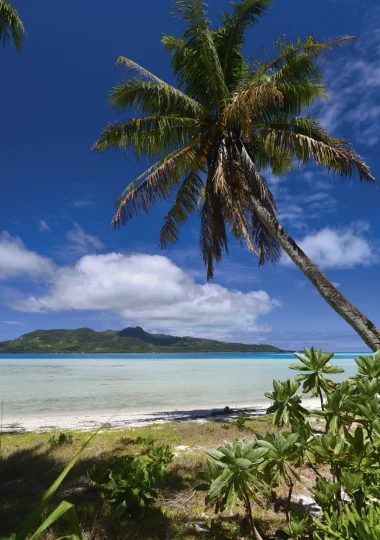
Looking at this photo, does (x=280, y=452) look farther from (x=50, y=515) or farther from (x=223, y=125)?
Answer: (x=223, y=125)

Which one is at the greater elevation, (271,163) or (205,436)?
(271,163)

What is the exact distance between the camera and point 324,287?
700 cm

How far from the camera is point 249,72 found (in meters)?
10.9

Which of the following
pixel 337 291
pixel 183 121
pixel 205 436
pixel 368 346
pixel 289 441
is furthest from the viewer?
pixel 183 121

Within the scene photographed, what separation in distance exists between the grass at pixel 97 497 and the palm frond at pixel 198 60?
8.63 metres

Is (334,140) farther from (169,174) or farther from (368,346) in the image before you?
(368,346)

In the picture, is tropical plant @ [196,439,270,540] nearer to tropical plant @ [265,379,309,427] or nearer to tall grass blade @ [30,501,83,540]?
tropical plant @ [265,379,309,427]

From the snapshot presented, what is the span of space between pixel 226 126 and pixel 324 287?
4800 millimetres

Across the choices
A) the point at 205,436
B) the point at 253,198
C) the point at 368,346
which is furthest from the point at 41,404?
the point at 368,346

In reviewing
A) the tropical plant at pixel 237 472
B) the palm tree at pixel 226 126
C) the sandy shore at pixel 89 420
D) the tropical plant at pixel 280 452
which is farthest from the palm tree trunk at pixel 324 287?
the sandy shore at pixel 89 420

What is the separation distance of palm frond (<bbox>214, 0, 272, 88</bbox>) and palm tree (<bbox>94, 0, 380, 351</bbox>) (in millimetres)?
26

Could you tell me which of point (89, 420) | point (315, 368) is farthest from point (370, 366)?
point (89, 420)

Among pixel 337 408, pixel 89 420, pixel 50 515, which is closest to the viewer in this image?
pixel 50 515

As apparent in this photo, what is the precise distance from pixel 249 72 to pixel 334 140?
390 cm
